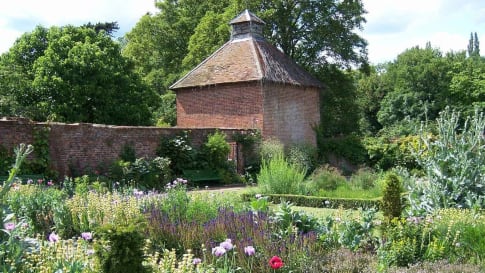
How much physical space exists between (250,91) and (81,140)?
9.10m

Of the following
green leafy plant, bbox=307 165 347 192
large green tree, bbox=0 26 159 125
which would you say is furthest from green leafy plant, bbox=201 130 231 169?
large green tree, bbox=0 26 159 125

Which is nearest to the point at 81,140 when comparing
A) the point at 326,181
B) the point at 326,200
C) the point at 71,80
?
the point at 326,181

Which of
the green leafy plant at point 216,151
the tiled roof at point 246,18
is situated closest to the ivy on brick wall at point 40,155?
the green leafy plant at point 216,151

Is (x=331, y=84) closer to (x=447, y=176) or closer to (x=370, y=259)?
(x=447, y=176)

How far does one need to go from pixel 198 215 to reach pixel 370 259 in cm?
236

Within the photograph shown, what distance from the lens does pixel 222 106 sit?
78.1 ft

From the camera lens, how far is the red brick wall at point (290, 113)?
23047 millimetres

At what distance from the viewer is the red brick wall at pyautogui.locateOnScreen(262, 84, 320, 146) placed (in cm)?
2305

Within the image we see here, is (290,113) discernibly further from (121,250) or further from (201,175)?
(121,250)

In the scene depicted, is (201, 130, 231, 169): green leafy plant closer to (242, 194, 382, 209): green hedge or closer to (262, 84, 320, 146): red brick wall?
(262, 84, 320, 146): red brick wall

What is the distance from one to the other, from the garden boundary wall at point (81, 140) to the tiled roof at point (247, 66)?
6.23 meters

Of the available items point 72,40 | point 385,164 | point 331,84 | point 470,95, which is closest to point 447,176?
point 385,164

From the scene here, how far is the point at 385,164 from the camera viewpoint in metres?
25.4

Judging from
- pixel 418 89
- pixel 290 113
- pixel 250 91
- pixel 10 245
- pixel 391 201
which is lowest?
pixel 391 201
